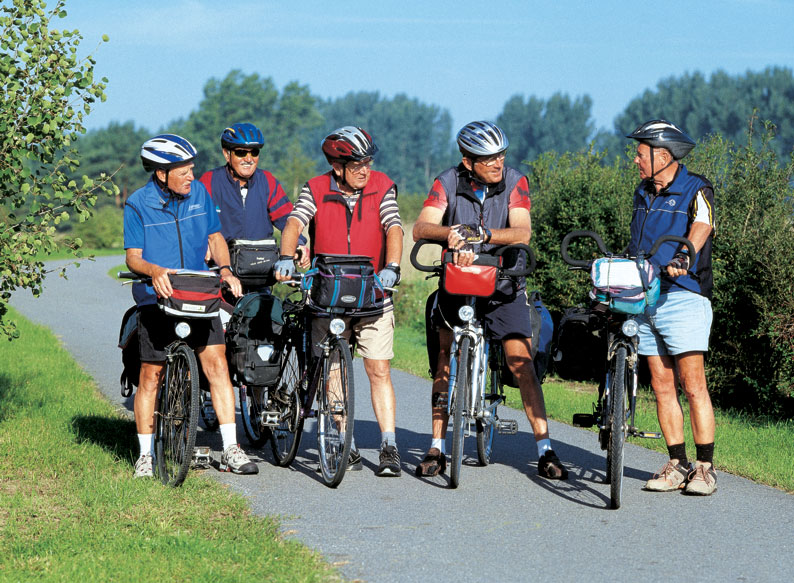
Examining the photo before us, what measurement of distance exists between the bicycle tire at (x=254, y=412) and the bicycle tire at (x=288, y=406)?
311mm

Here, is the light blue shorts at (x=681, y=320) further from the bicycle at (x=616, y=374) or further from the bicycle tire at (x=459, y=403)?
the bicycle tire at (x=459, y=403)

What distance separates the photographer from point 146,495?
6.09m

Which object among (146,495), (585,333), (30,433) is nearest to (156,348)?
(146,495)

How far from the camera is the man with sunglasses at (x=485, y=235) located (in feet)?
21.5

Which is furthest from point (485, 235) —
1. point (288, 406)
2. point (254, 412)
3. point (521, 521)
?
point (254, 412)

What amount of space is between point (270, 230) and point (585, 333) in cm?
239

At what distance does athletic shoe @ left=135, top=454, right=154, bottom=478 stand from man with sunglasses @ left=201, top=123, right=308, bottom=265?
5.46 feet

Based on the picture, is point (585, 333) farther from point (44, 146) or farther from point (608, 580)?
point (44, 146)

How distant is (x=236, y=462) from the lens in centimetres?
690

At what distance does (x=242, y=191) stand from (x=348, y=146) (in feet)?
4.21

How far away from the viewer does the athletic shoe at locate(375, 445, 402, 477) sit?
6856 mm

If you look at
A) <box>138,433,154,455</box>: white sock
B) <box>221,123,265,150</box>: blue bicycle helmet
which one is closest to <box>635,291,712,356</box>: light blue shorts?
<box>221,123,265,150</box>: blue bicycle helmet

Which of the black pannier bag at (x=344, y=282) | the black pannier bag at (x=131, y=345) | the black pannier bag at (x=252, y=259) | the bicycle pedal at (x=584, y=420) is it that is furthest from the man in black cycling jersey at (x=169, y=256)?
the bicycle pedal at (x=584, y=420)

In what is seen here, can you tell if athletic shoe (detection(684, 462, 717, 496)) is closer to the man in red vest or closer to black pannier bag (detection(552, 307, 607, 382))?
black pannier bag (detection(552, 307, 607, 382))
